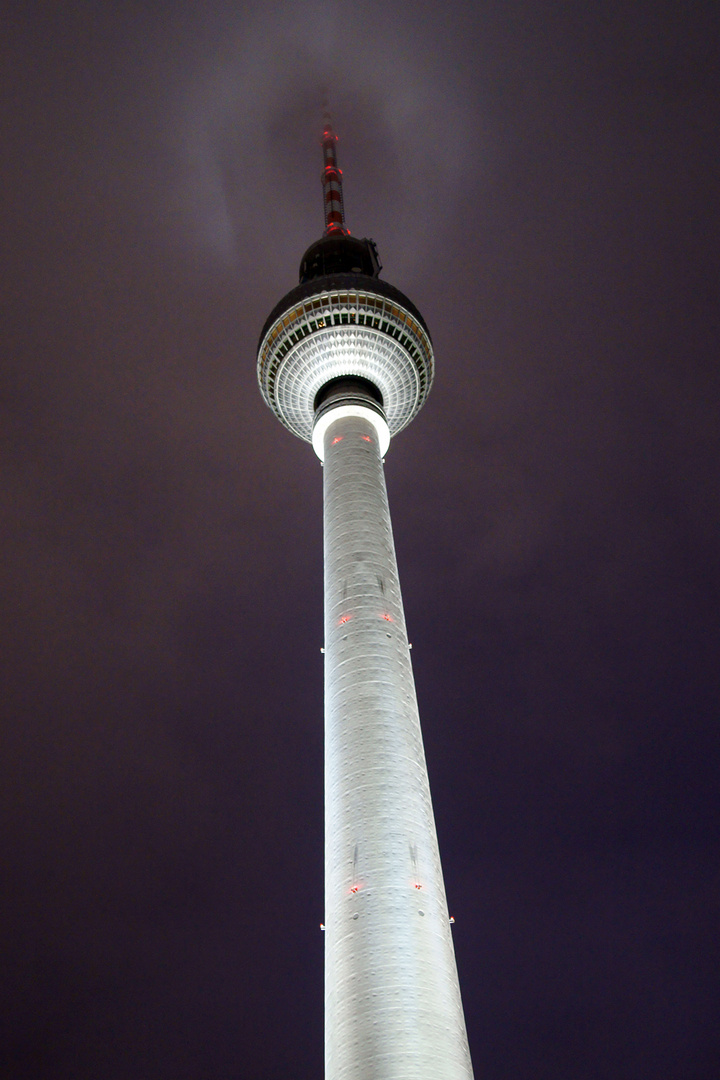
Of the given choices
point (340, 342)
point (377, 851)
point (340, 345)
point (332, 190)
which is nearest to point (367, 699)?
point (377, 851)

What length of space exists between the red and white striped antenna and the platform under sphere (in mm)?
12665

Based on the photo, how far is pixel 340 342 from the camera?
5653 cm

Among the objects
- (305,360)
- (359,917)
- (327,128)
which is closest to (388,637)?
(359,917)

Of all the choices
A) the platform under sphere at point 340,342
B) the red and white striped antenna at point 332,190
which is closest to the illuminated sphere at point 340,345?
the platform under sphere at point 340,342

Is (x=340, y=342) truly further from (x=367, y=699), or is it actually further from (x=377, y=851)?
(x=377, y=851)

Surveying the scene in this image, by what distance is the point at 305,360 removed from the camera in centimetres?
5731

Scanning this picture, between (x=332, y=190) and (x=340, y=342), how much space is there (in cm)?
2354

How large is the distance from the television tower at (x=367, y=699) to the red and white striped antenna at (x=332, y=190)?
3.49 meters

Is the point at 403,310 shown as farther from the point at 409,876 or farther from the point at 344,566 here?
the point at 409,876

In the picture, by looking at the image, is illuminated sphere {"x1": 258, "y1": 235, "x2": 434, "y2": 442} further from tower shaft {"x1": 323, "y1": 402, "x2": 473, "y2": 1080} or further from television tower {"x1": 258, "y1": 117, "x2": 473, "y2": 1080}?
tower shaft {"x1": 323, "y1": 402, "x2": 473, "y2": 1080}

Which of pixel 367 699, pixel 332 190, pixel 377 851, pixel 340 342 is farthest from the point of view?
pixel 332 190

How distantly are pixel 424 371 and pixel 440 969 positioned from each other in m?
40.1

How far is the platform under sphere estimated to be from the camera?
56.4m

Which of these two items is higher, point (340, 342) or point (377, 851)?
point (340, 342)
